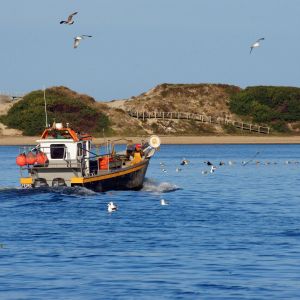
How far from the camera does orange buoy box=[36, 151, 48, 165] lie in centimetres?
4582

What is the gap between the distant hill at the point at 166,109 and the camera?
446 feet

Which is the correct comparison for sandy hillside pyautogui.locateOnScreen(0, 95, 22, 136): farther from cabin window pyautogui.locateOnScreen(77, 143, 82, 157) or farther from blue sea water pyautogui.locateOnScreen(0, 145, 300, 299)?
cabin window pyautogui.locateOnScreen(77, 143, 82, 157)

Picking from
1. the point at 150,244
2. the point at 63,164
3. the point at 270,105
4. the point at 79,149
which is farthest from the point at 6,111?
the point at 150,244

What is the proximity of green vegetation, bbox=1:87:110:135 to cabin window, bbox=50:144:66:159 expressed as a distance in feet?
273

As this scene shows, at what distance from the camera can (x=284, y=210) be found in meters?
41.3

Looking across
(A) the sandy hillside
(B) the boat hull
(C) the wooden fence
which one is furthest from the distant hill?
(B) the boat hull

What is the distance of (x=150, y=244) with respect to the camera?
30.7 meters

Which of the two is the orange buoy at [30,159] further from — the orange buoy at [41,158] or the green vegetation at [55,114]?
the green vegetation at [55,114]

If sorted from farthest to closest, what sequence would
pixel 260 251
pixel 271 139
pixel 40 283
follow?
1. pixel 271 139
2. pixel 260 251
3. pixel 40 283

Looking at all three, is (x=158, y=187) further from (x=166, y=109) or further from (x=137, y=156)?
(x=166, y=109)

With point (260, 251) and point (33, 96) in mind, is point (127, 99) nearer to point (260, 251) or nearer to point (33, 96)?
point (33, 96)

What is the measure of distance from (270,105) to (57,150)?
11305 centimetres

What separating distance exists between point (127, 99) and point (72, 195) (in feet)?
382

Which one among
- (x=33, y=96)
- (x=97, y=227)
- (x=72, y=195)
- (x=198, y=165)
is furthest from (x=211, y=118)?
(x=97, y=227)
